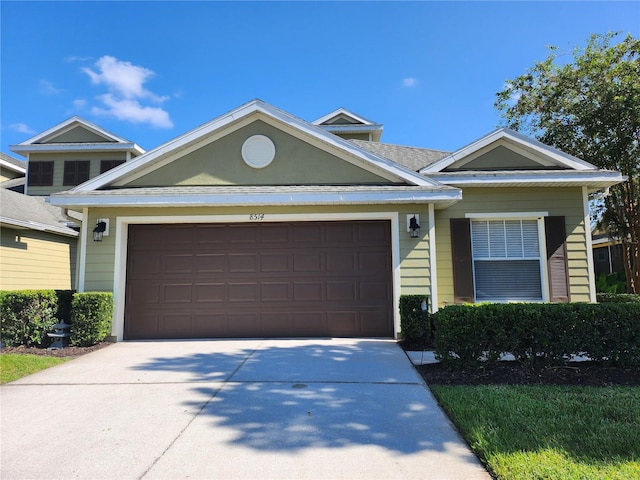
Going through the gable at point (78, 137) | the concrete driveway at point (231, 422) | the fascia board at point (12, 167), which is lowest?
the concrete driveway at point (231, 422)

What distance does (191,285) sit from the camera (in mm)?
7598

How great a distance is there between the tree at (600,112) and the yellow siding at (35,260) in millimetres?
15166

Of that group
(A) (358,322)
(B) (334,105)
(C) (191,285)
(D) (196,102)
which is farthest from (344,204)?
(B) (334,105)

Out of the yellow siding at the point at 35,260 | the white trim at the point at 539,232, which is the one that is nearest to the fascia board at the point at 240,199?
the white trim at the point at 539,232

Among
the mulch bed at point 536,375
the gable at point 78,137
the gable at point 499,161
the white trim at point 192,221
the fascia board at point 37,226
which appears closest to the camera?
the mulch bed at point 536,375

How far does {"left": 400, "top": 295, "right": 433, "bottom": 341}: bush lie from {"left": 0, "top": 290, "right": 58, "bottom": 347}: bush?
21.0 feet

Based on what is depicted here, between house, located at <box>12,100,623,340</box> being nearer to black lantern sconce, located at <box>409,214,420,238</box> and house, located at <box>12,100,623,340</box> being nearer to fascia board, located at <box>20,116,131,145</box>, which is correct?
black lantern sconce, located at <box>409,214,420,238</box>

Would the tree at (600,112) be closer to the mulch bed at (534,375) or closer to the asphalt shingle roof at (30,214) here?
the mulch bed at (534,375)

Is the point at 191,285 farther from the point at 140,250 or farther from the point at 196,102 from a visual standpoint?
the point at 196,102

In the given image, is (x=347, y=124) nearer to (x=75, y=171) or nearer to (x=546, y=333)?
(x=75, y=171)

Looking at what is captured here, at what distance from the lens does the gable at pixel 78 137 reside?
15250 mm

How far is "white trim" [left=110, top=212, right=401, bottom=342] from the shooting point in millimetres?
7410

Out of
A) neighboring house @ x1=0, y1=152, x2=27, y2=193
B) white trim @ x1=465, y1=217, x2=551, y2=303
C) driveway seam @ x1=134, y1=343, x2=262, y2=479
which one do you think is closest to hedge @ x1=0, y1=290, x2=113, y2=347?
driveway seam @ x1=134, y1=343, x2=262, y2=479

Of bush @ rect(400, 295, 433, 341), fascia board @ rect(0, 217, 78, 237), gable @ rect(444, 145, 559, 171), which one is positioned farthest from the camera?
fascia board @ rect(0, 217, 78, 237)
